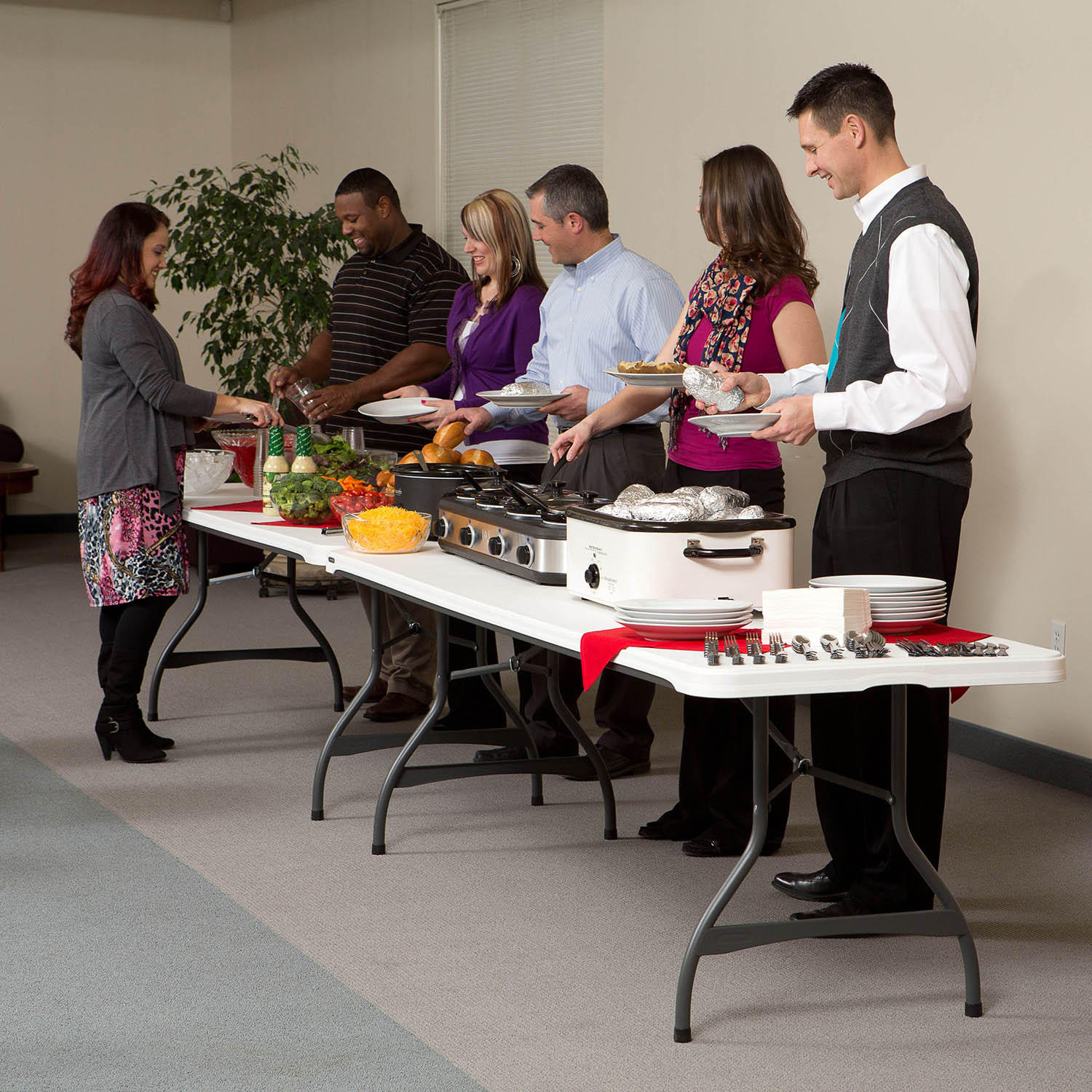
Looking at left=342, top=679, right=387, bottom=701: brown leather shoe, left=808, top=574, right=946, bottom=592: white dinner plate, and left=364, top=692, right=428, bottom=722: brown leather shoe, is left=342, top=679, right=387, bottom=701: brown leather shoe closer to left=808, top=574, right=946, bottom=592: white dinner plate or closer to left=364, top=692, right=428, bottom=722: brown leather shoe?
left=364, top=692, right=428, bottom=722: brown leather shoe

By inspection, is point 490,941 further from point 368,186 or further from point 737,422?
point 368,186

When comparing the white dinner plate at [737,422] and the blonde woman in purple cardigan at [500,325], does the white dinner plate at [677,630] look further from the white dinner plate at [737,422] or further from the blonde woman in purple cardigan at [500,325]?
the blonde woman in purple cardigan at [500,325]

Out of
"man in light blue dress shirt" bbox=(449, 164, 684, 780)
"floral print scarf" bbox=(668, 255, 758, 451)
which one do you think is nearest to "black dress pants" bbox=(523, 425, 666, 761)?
"man in light blue dress shirt" bbox=(449, 164, 684, 780)

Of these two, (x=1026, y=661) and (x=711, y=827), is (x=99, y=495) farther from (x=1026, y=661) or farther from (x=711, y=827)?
(x=1026, y=661)

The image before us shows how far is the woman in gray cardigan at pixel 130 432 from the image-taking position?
3742 millimetres

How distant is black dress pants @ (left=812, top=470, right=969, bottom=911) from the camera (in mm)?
2568

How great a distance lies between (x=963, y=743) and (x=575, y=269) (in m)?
1.83

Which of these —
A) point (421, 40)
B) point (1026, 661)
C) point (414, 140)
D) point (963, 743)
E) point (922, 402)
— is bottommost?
point (963, 743)

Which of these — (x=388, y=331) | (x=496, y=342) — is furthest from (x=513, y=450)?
(x=388, y=331)

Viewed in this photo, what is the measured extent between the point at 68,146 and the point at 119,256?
5.63 metres

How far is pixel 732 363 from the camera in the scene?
3043 mm

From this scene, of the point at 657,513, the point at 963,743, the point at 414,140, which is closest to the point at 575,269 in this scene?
the point at 657,513

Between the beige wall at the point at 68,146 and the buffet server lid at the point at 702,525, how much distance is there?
7163 millimetres

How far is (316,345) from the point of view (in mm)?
4996
